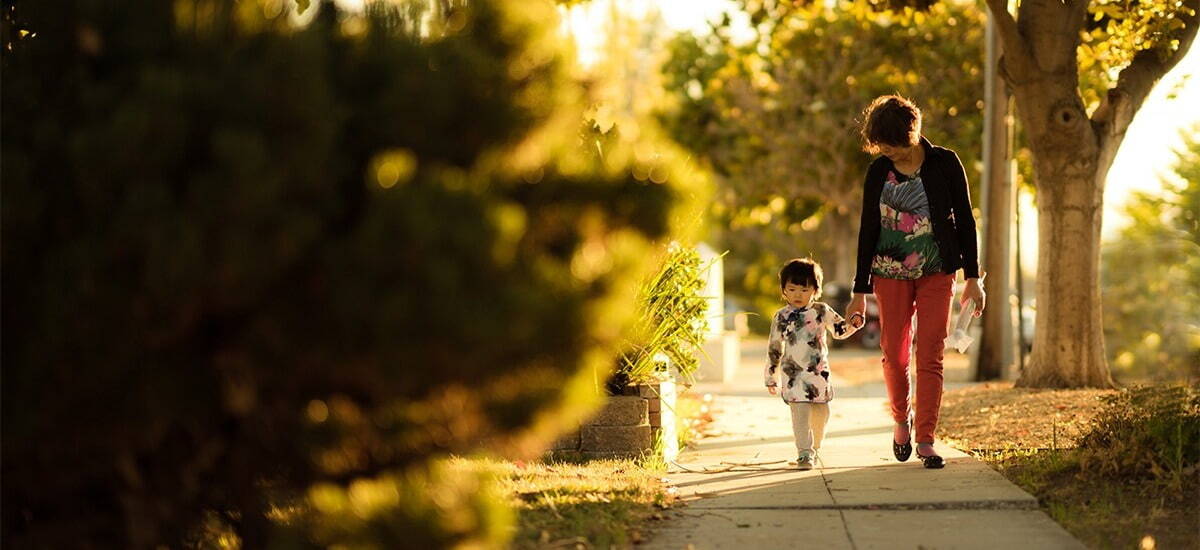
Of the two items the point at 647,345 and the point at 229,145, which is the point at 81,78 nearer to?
the point at 229,145

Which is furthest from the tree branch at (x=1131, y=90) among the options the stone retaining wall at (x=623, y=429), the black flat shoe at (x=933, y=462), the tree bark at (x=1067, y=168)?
the stone retaining wall at (x=623, y=429)

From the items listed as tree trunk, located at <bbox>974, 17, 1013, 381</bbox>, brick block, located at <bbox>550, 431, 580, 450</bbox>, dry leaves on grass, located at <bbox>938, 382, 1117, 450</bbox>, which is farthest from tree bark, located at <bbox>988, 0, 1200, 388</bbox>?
brick block, located at <bbox>550, 431, 580, 450</bbox>

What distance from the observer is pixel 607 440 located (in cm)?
812

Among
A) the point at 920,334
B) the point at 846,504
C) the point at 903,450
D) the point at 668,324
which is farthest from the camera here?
the point at 668,324

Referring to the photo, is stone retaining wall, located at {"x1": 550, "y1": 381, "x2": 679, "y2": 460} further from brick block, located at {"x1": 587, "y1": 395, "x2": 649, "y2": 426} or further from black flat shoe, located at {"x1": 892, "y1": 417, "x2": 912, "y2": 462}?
black flat shoe, located at {"x1": 892, "y1": 417, "x2": 912, "y2": 462}

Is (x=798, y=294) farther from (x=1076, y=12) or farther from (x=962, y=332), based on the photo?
(x=1076, y=12)

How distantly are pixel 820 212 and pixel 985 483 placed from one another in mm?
27123

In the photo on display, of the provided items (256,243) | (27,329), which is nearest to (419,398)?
(256,243)

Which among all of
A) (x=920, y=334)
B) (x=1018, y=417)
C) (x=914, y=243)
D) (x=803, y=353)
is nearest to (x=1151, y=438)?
(x=920, y=334)

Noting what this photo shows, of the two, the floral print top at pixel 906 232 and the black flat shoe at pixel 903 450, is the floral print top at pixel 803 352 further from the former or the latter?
the floral print top at pixel 906 232

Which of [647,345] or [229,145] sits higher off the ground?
[229,145]

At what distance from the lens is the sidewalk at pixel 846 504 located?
5.66m

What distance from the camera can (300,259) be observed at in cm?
384

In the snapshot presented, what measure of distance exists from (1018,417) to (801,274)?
10.3ft
